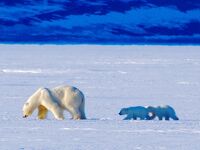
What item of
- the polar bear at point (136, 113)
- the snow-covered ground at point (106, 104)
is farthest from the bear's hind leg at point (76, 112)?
the polar bear at point (136, 113)

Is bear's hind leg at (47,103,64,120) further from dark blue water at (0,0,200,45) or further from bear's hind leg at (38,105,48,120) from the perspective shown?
dark blue water at (0,0,200,45)

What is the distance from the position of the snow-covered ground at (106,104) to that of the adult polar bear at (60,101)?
21cm

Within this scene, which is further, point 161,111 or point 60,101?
point 161,111

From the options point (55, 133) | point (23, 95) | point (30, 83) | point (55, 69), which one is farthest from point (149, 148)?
point (55, 69)

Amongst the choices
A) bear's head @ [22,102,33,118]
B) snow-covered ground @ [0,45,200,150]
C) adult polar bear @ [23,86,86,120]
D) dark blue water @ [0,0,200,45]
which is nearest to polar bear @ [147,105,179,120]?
snow-covered ground @ [0,45,200,150]

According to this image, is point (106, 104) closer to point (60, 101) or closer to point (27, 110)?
point (27, 110)

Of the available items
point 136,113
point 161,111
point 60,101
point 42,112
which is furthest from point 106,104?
point 60,101

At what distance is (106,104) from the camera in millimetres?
17906

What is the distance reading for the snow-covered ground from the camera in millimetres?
10883

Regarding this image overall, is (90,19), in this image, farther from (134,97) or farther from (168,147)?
(168,147)

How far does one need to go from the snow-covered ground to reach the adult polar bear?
0.21 meters

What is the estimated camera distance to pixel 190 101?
18.5m

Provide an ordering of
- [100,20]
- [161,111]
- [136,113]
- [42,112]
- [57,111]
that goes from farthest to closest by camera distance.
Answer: [100,20], [161,111], [136,113], [42,112], [57,111]

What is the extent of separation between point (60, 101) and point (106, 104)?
394 centimetres
